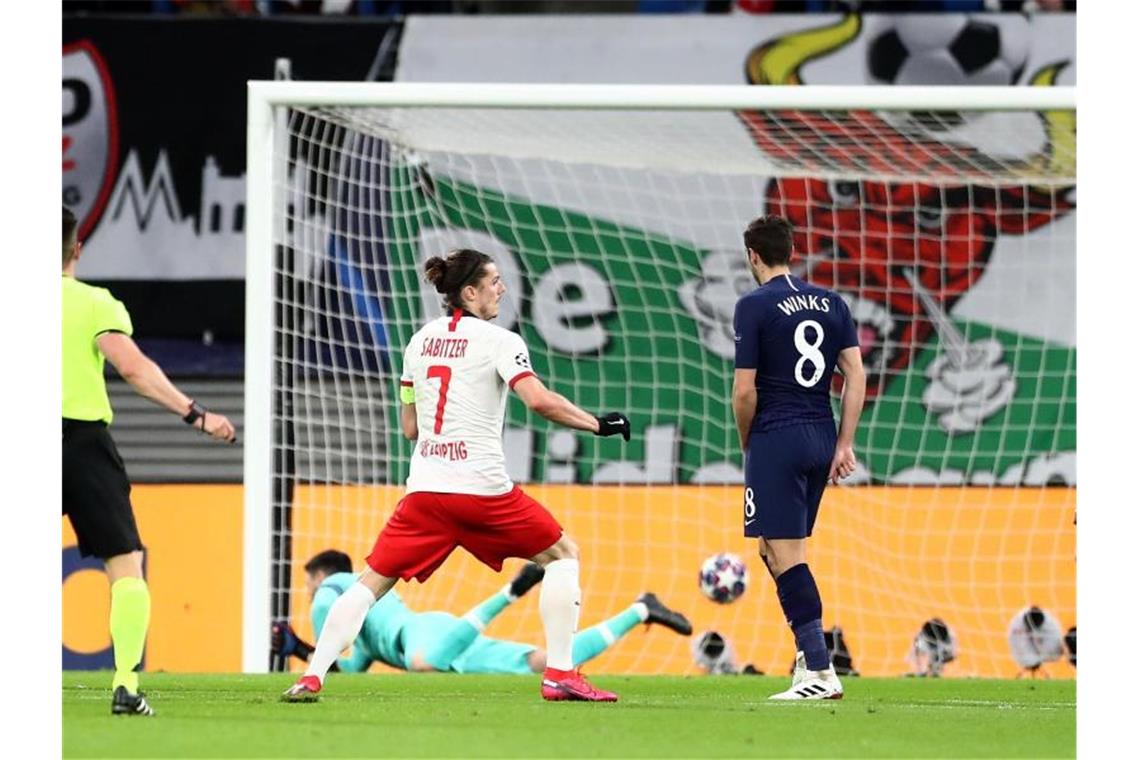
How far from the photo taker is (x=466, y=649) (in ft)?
37.4

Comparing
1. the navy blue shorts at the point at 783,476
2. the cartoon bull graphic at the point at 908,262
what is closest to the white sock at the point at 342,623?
the navy blue shorts at the point at 783,476

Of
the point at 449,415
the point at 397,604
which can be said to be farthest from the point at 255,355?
the point at 449,415

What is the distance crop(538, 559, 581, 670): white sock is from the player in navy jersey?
0.75 metres

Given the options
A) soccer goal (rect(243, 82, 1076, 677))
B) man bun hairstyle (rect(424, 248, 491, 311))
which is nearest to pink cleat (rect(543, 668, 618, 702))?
man bun hairstyle (rect(424, 248, 491, 311))

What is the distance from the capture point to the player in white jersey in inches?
306

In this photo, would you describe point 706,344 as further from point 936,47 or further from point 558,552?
point 558,552

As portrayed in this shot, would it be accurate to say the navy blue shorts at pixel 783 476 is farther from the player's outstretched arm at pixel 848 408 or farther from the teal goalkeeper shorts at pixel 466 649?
the teal goalkeeper shorts at pixel 466 649

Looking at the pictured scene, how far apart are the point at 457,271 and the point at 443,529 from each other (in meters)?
1.00

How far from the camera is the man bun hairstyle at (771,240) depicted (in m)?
8.20

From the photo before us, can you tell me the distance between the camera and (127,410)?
15.9m

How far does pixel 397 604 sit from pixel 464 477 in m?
4.08

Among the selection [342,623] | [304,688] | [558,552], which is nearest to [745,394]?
[558,552]
